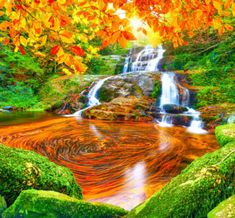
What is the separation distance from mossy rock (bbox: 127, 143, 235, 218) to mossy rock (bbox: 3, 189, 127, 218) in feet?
0.86

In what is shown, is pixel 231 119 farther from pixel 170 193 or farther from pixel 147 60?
pixel 147 60

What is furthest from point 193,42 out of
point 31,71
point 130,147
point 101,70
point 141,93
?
point 130,147

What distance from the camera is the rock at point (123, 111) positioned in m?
8.31

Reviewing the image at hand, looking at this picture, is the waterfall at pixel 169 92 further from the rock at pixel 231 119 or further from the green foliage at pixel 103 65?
the green foliage at pixel 103 65

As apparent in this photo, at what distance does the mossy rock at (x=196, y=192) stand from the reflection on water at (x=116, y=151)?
51.4 inches

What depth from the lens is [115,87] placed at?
1138 centimetres

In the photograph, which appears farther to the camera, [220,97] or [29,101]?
[29,101]

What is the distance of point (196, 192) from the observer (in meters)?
1.42

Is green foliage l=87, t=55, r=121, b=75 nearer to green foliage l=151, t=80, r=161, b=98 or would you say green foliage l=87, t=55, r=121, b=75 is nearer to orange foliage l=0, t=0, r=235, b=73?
green foliage l=151, t=80, r=161, b=98

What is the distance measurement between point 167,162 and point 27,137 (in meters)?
3.33

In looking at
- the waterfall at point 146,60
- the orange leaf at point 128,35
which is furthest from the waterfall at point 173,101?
the orange leaf at point 128,35

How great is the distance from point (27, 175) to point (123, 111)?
657 centimetres

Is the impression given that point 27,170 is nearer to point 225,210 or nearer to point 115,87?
point 225,210

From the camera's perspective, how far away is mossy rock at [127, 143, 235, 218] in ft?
4.55
